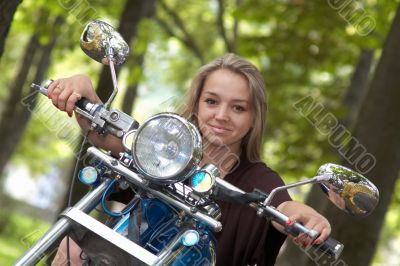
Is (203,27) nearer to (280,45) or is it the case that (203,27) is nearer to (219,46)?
(219,46)

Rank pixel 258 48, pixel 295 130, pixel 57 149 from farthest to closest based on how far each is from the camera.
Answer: pixel 57 149, pixel 295 130, pixel 258 48

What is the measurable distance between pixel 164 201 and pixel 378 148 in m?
4.51

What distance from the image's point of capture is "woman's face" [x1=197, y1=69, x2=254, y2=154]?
3.99 meters

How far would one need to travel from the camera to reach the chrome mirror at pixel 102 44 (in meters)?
3.29

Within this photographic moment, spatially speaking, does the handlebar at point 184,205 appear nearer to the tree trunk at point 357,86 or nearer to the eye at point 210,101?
the eye at point 210,101

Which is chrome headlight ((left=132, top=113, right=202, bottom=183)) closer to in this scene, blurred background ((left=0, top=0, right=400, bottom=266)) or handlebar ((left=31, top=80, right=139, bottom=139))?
handlebar ((left=31, top=80, right=139, bottom=139))

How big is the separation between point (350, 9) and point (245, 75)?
5.68 meters

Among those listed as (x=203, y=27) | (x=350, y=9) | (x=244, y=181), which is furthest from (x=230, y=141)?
(x=203, y=27)

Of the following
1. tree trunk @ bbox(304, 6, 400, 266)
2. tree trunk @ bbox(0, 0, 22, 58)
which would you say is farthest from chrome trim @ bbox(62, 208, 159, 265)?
tree trunk @ bbox(304, 6, 400, 266)

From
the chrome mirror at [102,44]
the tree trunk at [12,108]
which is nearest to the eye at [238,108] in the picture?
the chrome mirror at [102,44]

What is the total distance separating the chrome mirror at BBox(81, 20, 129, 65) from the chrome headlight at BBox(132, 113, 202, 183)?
25.5 inches

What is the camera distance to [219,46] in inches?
781

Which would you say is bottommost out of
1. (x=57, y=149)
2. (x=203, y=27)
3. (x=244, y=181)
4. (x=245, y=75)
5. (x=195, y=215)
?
(x=195, y=215)

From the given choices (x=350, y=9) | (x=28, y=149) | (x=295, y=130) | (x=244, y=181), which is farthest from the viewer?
(x=28, y=149)
